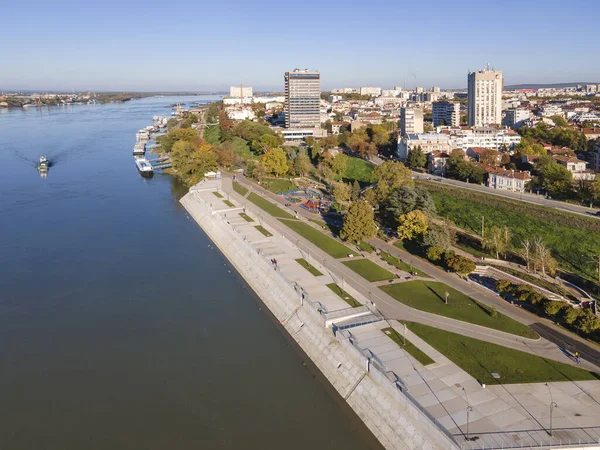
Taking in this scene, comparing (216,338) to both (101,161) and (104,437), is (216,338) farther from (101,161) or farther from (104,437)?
(101,161)

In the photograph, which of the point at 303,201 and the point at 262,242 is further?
the point at 303,201

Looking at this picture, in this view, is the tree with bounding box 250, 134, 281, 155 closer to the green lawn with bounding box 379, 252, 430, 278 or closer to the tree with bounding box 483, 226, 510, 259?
the green lawn with bounding box 379, 252, 430, 278

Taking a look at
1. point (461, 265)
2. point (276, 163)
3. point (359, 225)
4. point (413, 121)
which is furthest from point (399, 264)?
point (413, 121)

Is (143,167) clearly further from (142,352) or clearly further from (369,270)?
(142,352)

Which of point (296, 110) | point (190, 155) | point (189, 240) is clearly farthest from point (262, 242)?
point (296, 110)

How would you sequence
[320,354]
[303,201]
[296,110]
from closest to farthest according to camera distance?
[320,354]
[303,201]
[296,110]

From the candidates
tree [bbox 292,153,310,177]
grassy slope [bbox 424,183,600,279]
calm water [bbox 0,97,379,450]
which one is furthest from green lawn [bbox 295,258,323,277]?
tree [bbox 292,153,310,177]
